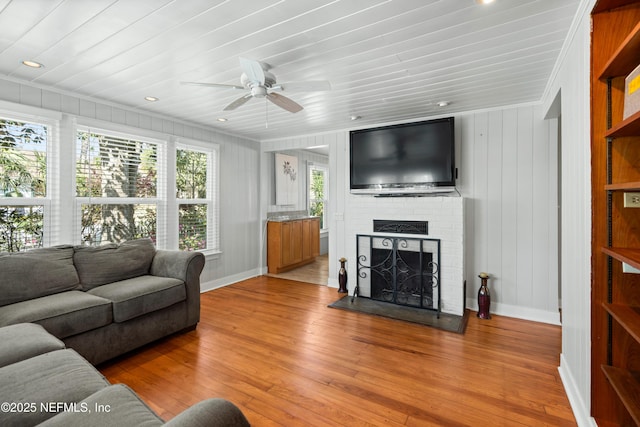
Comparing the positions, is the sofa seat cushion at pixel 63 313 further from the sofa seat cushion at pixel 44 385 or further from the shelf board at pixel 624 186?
the shelf board at pixel 624 186

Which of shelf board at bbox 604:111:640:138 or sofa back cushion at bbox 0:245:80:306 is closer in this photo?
shelf board at bbox 604:111:640:138

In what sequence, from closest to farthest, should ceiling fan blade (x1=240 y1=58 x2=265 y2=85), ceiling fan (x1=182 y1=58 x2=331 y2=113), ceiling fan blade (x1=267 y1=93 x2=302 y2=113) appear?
ceiling fan blade (x1=240 y1=58 x2=265 y2=85), ceiling fan (x1=182 y1=58 x2=331 y2=113), ceiling fan blade (x1=267 y1=93 x2=302 y2=113)

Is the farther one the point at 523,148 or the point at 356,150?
the point at 356,150

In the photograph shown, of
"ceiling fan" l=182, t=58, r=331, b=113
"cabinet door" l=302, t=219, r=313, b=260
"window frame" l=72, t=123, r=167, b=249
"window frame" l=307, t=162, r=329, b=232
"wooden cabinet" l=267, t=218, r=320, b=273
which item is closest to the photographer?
"ceiling fan" l=182, t=58, r=331, b=113

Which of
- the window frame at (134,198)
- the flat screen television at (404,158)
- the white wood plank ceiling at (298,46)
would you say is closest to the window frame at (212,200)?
the window frame at (134,198)

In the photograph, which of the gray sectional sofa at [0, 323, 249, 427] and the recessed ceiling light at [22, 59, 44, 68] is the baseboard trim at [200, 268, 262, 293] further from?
the recessed ceiling light at [22, 59, 44, 68]

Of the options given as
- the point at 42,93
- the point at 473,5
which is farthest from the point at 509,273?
the point at 42,93

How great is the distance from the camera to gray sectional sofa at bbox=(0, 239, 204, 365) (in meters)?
2.16

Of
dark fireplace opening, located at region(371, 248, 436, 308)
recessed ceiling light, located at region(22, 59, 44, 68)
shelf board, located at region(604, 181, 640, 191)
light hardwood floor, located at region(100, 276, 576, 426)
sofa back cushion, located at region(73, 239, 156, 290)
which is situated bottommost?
light hardwood floor, located at region(100, 276, 576, 426)

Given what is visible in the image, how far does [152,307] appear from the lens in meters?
2.61

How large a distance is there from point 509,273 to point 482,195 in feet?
3.08

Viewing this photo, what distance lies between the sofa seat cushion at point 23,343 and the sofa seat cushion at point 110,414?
2.29 feet

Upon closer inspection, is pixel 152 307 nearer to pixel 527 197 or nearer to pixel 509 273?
pixel 509 273

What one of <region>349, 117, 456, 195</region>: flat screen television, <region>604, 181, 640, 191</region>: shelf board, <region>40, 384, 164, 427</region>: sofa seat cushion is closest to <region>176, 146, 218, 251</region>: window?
<region>349, 117, 456, 195</region>: flat screen television
